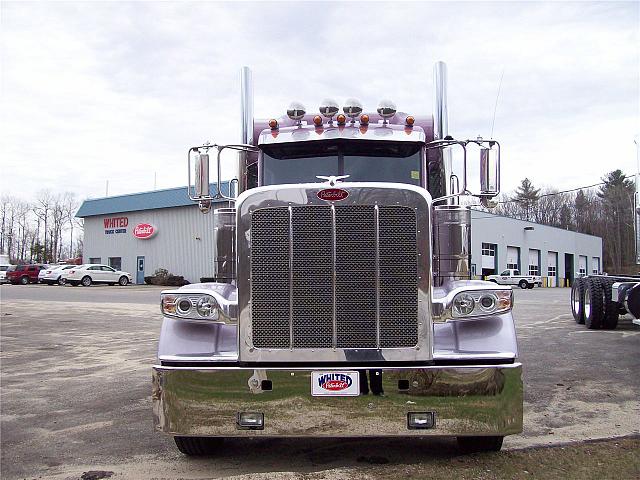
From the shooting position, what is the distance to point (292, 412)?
13.9 feet

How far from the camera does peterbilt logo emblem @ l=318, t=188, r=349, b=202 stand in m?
4.39

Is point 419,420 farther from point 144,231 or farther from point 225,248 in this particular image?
point 144,231

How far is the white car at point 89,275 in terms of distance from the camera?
44.3 meters

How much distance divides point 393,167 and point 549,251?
222 ft

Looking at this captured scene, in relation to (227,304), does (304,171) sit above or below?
above

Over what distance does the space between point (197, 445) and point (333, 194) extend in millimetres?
2264

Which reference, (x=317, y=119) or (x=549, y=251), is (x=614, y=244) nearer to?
(x=549, y=251)

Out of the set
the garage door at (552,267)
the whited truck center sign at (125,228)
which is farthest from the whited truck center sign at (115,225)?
the garage door at (552,267)

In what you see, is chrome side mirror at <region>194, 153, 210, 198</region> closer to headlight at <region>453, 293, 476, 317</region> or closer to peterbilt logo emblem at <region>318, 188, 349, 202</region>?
peterbilt logo emblem at <region>318, 188, 349, 202</region>

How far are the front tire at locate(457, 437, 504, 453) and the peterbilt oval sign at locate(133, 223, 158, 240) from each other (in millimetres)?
46550

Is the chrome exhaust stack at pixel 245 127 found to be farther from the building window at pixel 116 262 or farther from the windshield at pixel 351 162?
the building window at pixel 116 262

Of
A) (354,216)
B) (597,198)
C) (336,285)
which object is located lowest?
(336,285)

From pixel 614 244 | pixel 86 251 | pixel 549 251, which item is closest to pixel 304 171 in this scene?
pixel 86 251

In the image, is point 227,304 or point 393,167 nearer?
point 227,304
